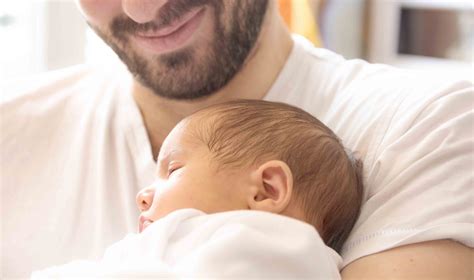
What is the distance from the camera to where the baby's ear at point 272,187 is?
33.4 inches

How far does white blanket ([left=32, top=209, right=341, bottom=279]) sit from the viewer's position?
29.5 inches

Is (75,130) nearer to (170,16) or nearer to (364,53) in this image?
(170,16)

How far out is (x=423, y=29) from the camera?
118 inches

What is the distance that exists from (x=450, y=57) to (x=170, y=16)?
6.76ft

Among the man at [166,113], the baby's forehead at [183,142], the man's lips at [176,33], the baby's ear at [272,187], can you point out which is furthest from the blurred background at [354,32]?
the baby's ear at [272,187]

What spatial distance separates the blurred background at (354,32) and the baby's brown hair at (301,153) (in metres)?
1.37

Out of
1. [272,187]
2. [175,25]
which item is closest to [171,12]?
[175,25]

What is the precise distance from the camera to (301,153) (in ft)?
2.89

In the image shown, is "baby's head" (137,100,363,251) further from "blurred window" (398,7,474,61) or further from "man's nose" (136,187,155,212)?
"blurred window" (398,7,474,61)

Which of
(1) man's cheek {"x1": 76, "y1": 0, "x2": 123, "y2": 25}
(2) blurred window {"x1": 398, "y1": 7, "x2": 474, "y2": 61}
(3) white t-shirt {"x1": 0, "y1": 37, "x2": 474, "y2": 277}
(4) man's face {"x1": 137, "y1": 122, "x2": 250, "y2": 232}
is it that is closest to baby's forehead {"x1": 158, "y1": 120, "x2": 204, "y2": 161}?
(4) man's face {"x1": 137, "y1": 122, "x2": 250, "y2": 232}

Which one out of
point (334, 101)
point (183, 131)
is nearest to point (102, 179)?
point (183, 131)

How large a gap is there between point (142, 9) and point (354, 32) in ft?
6.63

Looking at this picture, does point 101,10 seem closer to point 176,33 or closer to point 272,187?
point 176,33

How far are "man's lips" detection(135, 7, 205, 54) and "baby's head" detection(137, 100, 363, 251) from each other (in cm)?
25
